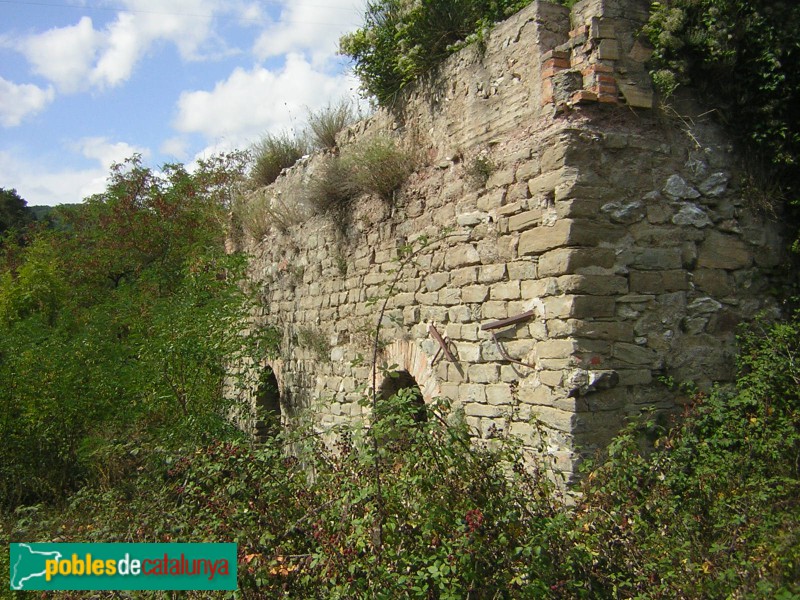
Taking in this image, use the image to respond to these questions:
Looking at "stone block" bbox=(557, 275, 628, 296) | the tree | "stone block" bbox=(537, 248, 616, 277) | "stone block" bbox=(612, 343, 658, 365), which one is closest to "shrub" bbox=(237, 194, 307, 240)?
"stone block" bbox=(537, 248, 616, 277)

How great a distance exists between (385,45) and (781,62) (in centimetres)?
328

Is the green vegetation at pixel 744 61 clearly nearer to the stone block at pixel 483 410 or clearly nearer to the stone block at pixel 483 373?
the stone block at pixel 483 373

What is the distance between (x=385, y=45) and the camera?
6.13 m

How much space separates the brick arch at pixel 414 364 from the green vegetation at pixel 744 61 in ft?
8.55

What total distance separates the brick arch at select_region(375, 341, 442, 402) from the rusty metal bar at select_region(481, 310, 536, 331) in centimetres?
76

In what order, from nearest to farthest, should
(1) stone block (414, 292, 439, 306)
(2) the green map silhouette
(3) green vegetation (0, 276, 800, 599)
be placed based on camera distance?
(3) green vegetation (0, 276, 800, 599), (2) the green map silhouette, (1) stone block (414, 292, 439, 306)

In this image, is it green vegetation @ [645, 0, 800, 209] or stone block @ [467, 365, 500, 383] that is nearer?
green vegetation @ [645, 0, 800, 209]

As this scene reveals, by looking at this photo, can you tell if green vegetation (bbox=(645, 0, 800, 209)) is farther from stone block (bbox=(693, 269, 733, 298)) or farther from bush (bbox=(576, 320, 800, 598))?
bush (bbox=(576, 320, 800, 598))

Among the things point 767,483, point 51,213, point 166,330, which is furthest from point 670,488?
point 51,213

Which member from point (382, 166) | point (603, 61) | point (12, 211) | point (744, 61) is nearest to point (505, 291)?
point (603, 61)

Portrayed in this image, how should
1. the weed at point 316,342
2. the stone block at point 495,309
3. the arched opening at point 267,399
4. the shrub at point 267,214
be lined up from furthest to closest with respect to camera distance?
the arched opening at point 267,399
the shrub at point 267,214
the weed at point 316,342
the stone block at point 495,309

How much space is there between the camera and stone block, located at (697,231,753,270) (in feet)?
14.5

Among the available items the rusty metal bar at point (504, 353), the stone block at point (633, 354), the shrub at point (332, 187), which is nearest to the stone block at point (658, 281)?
the stone block at point (633, 354)

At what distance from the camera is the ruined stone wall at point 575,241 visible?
13.3ft
